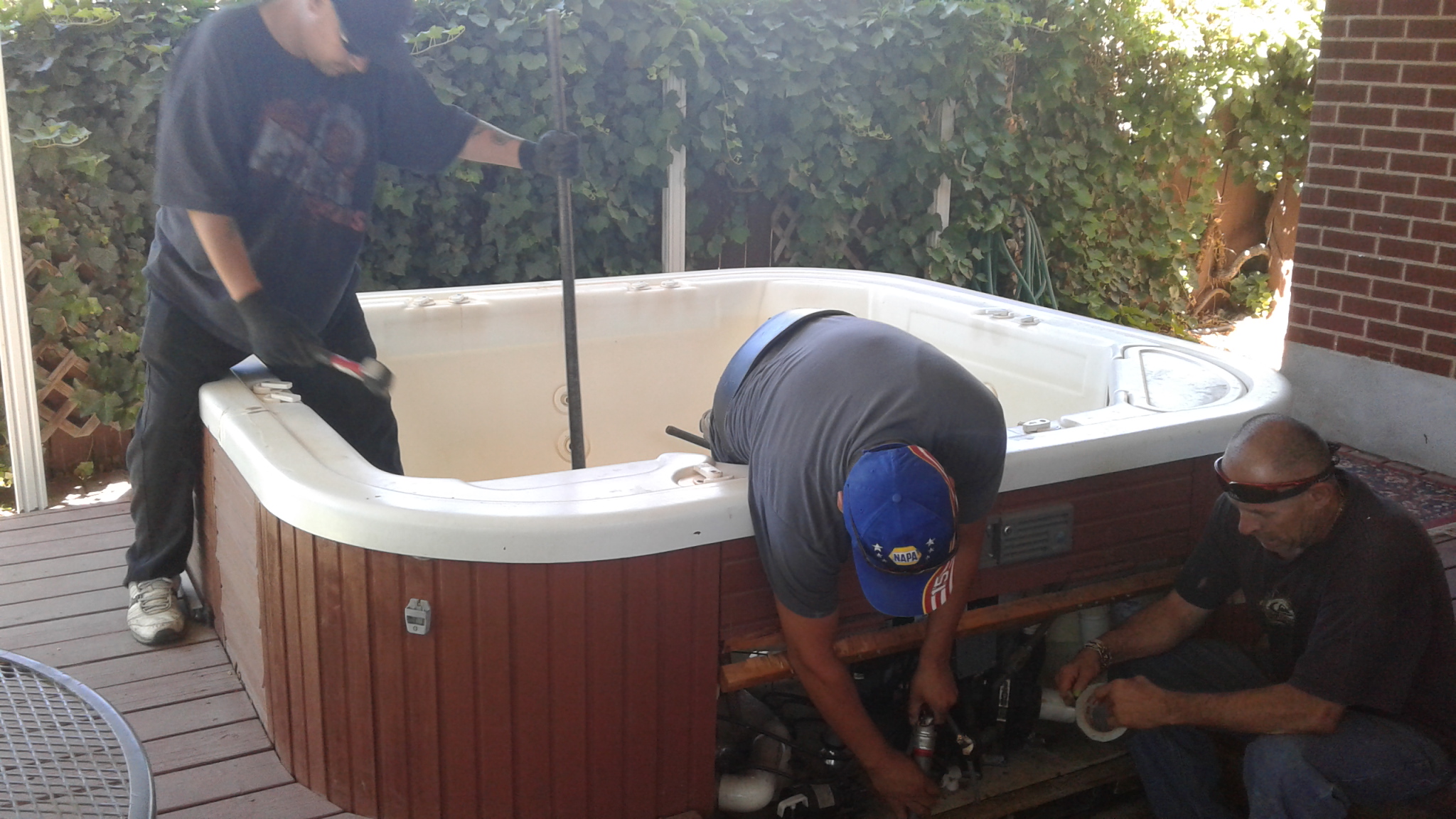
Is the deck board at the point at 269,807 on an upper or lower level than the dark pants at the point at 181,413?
lower

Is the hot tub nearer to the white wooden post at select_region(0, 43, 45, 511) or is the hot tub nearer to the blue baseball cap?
the blue baseball cap

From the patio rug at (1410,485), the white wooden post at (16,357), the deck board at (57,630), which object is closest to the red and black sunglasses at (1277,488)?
the patio rug at (1410,485)

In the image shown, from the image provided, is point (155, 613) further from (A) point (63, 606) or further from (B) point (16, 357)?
(B) point (16, 357)

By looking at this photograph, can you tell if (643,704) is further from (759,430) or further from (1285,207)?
(1285,207)

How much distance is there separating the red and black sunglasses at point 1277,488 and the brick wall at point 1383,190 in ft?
6.22

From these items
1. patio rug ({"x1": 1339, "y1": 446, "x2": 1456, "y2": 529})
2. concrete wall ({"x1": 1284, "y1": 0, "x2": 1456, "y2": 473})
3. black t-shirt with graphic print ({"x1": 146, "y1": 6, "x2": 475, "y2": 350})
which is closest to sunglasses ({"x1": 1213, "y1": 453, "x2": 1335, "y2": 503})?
patio rug ({"x1": 1339, "y1": 446, "x2": 1456, "y2": 529})

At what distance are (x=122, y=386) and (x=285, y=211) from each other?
1.68 metres

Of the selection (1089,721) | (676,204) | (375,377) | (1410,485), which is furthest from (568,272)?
(1410,485)

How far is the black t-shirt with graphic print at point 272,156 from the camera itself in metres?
2.01

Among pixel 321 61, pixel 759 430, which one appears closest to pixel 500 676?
pixel 759 430

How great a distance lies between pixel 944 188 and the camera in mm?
4754

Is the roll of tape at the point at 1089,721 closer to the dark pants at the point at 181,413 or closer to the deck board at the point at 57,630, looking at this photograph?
the dark pants at the point at 181,413

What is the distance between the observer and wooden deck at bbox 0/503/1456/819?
1.86 m

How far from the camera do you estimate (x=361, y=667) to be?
1.73m
